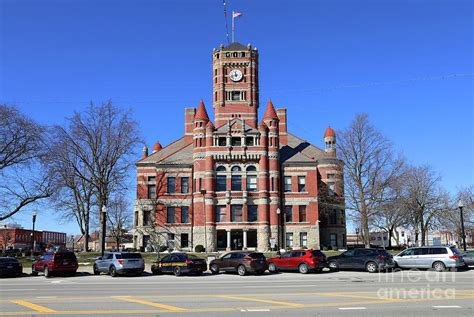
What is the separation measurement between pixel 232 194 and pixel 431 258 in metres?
30.8

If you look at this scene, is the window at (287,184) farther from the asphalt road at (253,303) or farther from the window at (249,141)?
the asphalt road at (253,303)

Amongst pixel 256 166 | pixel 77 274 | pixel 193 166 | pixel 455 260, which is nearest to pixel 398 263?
pixel 455 260

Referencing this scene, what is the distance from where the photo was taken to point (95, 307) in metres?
13.5

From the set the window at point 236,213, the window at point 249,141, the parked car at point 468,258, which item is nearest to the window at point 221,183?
the window at point 236,213

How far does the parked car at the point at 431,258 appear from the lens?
29.2 m

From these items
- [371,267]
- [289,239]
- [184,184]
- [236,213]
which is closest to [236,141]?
[184,184]

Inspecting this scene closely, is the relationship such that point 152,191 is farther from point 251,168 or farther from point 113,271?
point 113,271

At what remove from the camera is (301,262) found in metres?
30.5

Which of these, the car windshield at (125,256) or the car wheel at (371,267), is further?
the car wheel at (371,267)

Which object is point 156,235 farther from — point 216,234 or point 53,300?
point 53,300

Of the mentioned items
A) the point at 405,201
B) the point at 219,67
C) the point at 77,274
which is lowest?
the point at 77,274

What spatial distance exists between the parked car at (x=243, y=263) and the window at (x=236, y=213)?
26673mm

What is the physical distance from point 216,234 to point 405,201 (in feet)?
74.6

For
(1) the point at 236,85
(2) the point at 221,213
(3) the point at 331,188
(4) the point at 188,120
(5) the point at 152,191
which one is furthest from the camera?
(4) the point at 188,120
